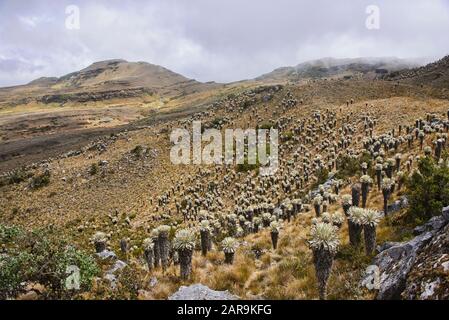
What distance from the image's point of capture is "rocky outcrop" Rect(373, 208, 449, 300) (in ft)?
26.8

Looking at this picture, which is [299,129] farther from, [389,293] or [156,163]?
[389,293]

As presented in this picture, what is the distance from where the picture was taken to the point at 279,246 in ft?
61.0

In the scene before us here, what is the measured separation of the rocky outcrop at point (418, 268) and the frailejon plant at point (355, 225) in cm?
209

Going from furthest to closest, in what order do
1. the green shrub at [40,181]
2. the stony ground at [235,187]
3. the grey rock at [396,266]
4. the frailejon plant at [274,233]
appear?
the green shrub at [40,181] → the frailejon plant at [274,233] → the stony ground at [235,187] → the grey rock at [396,266]

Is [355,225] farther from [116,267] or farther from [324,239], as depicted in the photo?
[116,267]

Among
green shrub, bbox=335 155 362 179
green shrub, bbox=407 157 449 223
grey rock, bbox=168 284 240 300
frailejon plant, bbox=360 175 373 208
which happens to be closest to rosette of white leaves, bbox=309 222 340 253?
grey rock, bbox=168 284 240 300

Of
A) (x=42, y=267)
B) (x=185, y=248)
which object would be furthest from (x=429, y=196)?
(x=42, y=267)

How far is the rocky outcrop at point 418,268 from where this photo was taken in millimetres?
8156

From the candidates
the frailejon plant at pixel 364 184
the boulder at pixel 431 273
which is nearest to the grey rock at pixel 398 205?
the frailejon plant at pixel 364 184

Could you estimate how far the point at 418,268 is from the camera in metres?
9.14

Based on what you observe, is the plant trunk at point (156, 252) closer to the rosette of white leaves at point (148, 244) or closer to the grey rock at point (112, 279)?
the rosette of white leaves at point (148, 244)

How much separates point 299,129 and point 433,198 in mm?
32727

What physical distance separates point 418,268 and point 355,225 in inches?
202

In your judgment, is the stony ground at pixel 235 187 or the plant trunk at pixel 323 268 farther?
the stony ground at pixel 235 187
